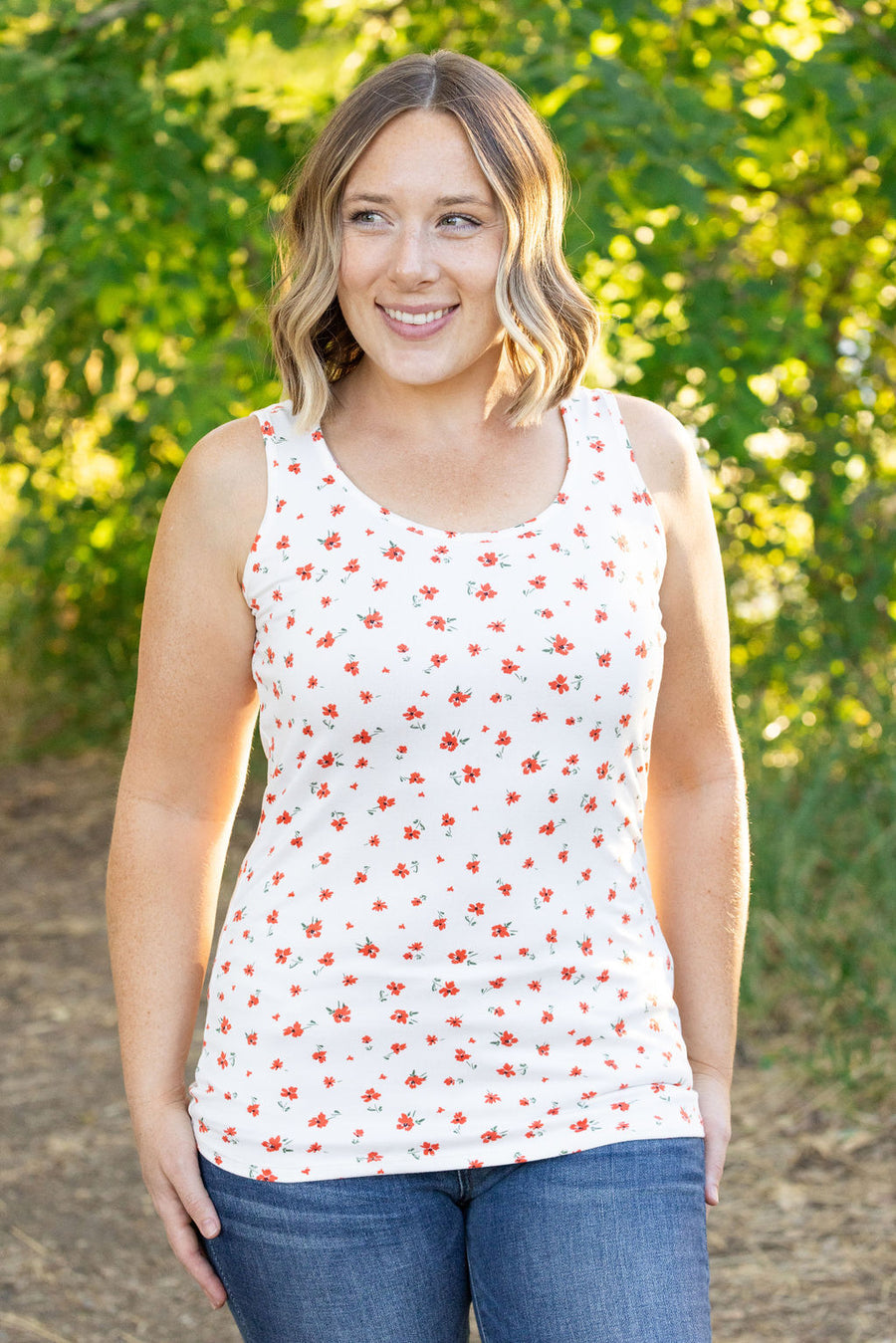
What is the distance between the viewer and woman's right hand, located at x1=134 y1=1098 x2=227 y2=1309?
152 centimetres

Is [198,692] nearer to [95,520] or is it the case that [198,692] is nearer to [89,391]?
[89,391]

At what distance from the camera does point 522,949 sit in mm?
1451

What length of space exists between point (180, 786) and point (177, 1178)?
404mm

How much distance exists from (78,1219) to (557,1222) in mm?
2161

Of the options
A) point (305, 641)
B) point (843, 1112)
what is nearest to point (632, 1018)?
point (305, 641)

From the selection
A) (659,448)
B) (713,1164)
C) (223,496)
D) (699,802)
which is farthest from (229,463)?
(713,1164)

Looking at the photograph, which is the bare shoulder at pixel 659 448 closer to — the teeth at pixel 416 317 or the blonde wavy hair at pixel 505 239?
the blonde wavy hair at pixel 505 239

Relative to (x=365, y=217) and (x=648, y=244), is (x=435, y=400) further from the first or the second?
(x=648, y=244)

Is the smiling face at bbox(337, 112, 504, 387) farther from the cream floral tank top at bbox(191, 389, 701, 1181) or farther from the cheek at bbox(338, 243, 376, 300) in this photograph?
the cream floral tank top at bbox(191, 389, 701, 1181)

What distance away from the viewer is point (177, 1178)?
1.53 meters

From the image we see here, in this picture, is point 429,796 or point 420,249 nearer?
point 429,796

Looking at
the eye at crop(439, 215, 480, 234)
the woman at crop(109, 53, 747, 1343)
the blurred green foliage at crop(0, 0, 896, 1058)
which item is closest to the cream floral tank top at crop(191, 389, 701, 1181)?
the woman at crop(109, 53, 747, 1343)

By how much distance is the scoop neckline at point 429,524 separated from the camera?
1.51 m

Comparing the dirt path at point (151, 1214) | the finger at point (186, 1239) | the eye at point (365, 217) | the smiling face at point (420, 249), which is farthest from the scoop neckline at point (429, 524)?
the dirt path at point (151, 1214)
